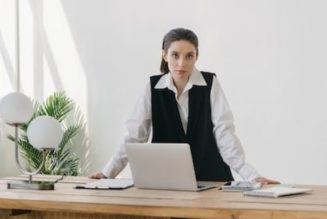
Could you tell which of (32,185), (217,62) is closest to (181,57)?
(32,185)

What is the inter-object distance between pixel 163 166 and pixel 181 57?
0.70 metres

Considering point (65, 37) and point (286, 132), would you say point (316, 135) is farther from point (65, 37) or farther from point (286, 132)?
point (65, 37)

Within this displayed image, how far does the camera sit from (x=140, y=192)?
103 inches

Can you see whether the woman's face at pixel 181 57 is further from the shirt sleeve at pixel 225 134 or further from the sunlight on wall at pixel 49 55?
the sunlight on wall at pixel 49 55

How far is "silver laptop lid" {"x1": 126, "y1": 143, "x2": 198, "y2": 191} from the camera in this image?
2.58 meters

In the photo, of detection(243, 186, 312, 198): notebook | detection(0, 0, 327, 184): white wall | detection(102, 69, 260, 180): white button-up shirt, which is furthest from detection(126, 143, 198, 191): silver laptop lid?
detection(0, 0, 327, 184): white wall

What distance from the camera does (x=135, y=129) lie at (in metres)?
3.29

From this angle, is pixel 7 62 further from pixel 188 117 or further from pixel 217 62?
pixel 188 117

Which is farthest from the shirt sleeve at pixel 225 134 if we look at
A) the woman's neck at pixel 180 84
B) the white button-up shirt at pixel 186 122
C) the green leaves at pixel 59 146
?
the green leaves at pixel 59 146

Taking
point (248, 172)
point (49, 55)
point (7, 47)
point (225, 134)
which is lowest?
point (248, 172)

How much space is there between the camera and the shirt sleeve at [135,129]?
3.30 meters

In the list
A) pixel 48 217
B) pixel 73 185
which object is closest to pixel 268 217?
pixel 48 217

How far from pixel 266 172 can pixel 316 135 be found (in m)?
0.55

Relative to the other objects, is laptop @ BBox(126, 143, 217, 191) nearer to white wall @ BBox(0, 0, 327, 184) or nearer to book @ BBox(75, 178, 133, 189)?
book @ BBox(75, 178, 133, 189)
